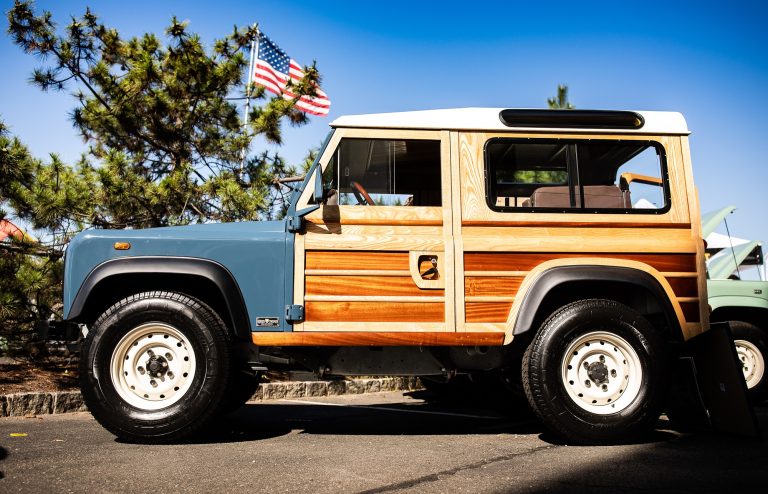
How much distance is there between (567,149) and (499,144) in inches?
21.3

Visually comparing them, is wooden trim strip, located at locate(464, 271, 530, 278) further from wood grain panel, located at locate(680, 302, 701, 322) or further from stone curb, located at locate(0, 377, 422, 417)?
stone curb, located at locate(0, 377, 422, 417)

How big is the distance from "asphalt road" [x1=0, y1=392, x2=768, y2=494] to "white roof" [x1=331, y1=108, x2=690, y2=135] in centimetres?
238

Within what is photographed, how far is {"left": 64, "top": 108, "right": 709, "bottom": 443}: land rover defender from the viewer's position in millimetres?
4320

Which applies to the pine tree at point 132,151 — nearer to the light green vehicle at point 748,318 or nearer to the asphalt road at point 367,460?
the asphalt road at point 367,460

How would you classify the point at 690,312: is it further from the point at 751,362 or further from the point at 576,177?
the point at 751,362

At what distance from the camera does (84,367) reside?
4.27 metres

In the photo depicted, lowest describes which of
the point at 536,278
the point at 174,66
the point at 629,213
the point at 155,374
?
the point at 155,374

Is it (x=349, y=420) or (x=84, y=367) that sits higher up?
(x=84, y=367)

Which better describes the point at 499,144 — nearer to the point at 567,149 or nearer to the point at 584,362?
the point at 567,149

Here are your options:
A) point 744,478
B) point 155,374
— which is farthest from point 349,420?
point 744,478

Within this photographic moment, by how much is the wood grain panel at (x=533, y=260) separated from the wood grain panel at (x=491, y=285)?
0.07 metres

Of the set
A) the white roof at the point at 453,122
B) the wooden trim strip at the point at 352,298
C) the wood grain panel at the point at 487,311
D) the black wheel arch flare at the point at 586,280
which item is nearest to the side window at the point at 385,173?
the white roof at the point at 453,122

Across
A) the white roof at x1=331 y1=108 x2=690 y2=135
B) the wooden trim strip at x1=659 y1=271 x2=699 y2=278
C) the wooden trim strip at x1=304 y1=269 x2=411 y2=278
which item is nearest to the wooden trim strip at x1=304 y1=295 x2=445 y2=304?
the wooden trim strip at x1=304 y1=269 x2=411 y2=278

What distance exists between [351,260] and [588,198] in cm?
192
